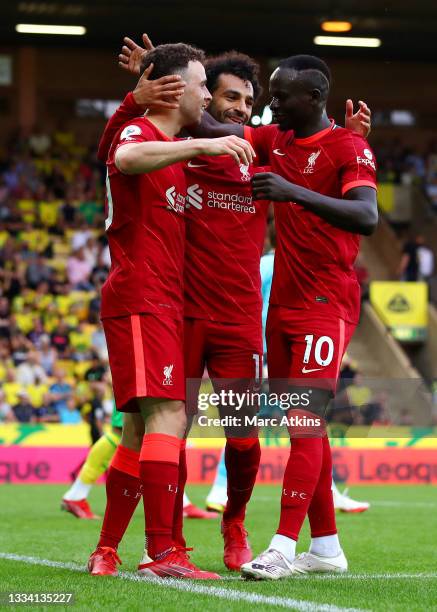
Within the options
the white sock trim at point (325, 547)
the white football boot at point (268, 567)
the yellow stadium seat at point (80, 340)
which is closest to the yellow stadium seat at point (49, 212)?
the yellow stadium seat at point (80, 340)

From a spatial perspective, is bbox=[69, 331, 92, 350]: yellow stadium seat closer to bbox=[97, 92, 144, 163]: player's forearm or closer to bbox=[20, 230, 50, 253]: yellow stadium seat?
bbox=[20, 230, 50, 253]: yellow stadium seat

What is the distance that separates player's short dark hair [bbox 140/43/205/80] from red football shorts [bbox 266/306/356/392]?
1.17 meters

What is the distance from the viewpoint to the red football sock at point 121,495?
18.0ft

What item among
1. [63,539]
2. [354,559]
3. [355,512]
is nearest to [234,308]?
[354,559]

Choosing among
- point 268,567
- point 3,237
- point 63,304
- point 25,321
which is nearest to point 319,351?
point 268,567

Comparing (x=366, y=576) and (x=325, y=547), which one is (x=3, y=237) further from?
(x=366, y=576)

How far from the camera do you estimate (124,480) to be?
5.52 m

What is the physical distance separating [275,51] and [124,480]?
25.2 m

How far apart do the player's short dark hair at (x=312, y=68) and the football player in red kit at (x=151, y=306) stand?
406 millimetres

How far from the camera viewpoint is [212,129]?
585cm

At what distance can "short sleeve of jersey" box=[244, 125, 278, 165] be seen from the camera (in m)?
5.85

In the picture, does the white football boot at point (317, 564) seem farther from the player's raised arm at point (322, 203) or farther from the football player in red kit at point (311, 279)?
the player's raised arm at point (322, 203)

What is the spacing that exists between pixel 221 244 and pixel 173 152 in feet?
2.91

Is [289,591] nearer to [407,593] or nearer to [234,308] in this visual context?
[407,593]
